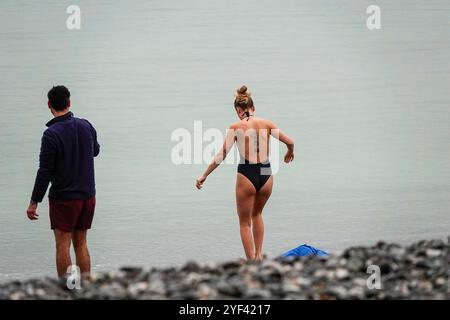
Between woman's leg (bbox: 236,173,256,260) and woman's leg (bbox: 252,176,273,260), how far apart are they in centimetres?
7

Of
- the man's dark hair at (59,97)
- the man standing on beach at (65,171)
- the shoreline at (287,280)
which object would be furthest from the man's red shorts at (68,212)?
the shoreline at (287,280)

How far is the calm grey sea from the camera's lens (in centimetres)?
1343

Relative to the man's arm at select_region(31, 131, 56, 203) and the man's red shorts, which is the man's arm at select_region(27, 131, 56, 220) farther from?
the man's red shorts

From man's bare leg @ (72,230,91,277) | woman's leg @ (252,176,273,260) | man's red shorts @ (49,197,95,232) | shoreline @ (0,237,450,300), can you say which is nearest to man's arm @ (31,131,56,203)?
man's red shorts @ (49,197,95,232)

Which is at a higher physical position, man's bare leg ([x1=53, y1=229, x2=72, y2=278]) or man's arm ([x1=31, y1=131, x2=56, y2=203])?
man's arm ([x1=31, y1=131, x2=56, y2=203])

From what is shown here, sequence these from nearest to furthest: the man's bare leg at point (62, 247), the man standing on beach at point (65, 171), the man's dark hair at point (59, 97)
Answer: the man's dark hair at point (59, 97) → the man standing on beach at point (65, 171) → the man's bare leg at point (62, 247)

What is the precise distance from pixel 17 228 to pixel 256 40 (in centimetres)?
1963

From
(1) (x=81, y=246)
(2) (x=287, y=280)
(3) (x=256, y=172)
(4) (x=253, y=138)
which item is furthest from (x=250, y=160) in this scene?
A: (2) (x=287, y=280)

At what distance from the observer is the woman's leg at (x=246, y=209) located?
1103 cm

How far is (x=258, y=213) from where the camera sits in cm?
1121

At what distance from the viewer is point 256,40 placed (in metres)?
32.8

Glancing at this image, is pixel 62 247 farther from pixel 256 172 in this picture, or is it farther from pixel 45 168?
pixel 256 172

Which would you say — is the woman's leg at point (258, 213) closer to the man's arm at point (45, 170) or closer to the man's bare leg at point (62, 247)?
the man's bare leg at point (62, 247)

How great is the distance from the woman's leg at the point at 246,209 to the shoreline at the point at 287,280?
6.13ft
